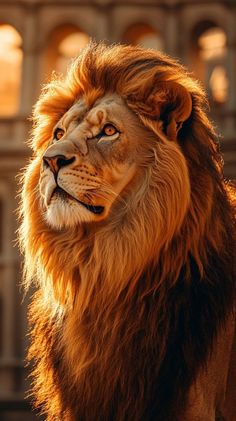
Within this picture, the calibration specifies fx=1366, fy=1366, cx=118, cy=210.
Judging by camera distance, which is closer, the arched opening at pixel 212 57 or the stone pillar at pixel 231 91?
the stone pillar at pixel 231 91

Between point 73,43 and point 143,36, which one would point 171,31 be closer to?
point 143,36

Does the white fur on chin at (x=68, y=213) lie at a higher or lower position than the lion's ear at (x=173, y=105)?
lower

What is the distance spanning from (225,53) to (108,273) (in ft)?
99.9

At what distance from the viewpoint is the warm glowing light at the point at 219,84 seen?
3497cm

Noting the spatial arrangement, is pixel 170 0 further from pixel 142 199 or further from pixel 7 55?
pixel 142 199

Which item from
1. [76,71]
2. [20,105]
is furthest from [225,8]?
[76,71]

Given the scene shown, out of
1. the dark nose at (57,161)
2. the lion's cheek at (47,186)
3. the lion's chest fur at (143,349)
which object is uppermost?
the dark nose at (57,161)

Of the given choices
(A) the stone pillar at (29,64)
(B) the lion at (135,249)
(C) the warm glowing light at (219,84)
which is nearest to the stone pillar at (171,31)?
(C) the warm glowing light at (219,84)

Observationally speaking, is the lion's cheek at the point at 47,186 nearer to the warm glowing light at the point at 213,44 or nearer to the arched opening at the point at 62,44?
the warm glowing light at the point at 213,44

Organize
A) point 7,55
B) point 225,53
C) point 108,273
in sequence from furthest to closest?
point 7,55
point 225,53
point 108,273

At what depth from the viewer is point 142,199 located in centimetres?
535

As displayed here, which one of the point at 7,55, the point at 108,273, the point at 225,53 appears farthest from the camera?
the point at 7,55

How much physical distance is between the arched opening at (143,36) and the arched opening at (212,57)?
3.57 ft

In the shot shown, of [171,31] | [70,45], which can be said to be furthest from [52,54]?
[171,31]
